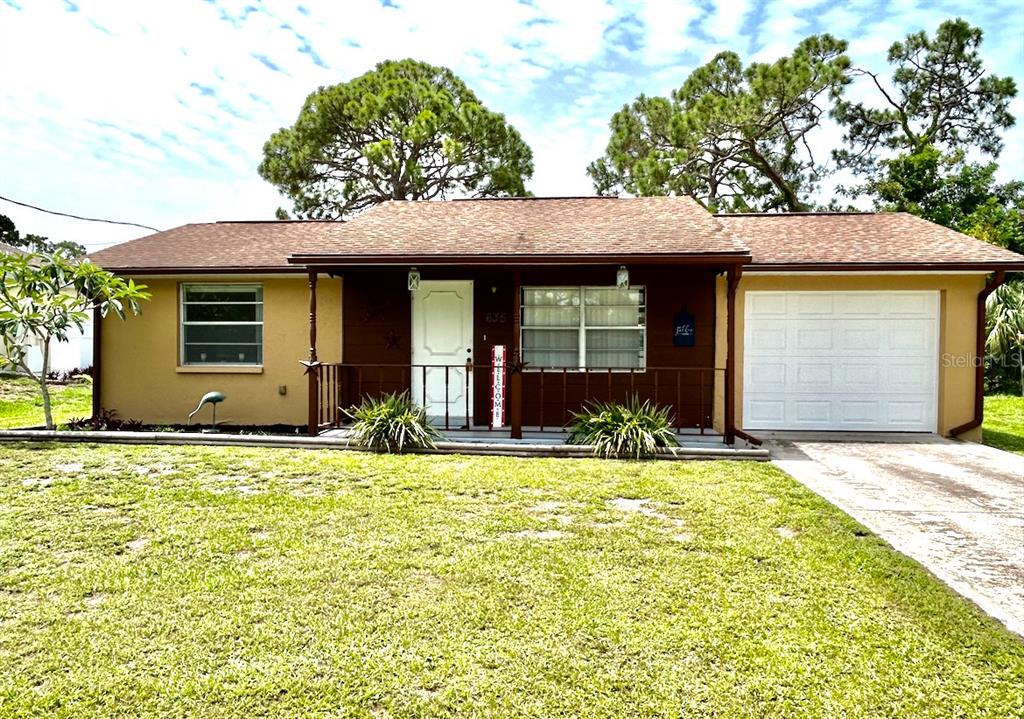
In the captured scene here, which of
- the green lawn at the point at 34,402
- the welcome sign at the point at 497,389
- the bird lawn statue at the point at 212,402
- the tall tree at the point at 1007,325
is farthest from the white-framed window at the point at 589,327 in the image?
the tall tree at the point at 1007,325

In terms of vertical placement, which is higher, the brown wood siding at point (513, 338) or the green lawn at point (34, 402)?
the brown wood siding at point (513, 338)

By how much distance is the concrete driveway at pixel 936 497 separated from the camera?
3.33 meters

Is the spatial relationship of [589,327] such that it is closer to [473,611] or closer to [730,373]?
[730,373]

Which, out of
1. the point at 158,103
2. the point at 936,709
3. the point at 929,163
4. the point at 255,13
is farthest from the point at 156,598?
the point at 929,163

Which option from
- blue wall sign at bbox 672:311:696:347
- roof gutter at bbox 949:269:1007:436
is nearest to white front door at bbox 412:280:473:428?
blue wall sign at bbox 672:311:696:347

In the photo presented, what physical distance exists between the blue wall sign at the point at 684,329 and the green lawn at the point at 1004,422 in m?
4.33

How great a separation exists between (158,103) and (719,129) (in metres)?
16.6

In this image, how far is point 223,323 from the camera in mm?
9250

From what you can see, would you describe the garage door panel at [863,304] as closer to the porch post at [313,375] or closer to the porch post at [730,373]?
the porch post at [730,373]

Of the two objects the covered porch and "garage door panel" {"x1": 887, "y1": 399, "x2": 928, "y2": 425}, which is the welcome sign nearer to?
the covered porch

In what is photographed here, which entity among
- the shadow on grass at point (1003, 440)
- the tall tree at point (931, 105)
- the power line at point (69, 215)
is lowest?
the shadow on grass at point (1003, 440)

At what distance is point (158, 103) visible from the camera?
54.4ft

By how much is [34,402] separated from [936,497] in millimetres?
15456

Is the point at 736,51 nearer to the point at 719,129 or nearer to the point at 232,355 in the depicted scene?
the point at 719,129
